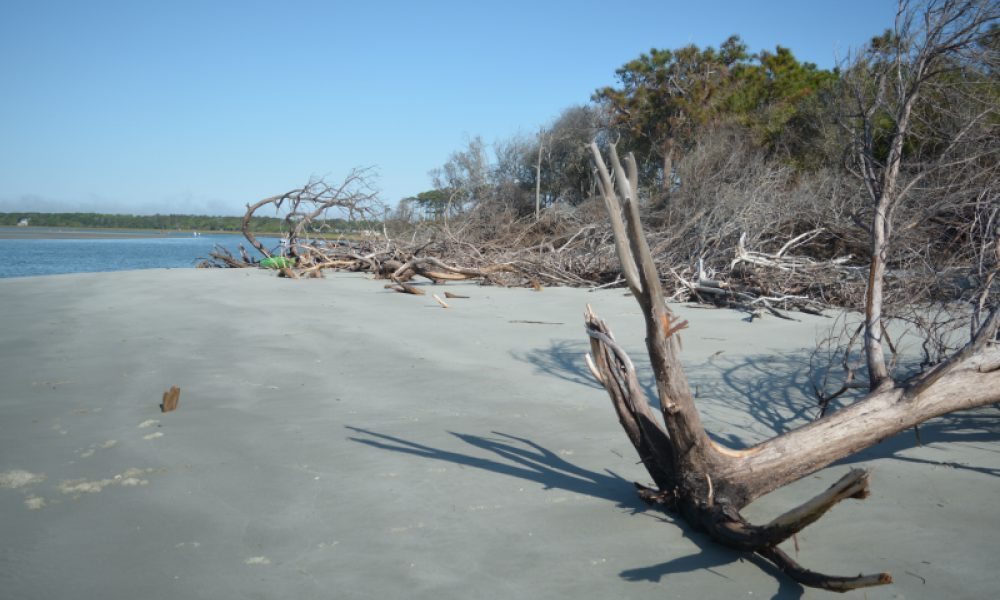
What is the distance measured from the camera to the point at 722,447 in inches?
103

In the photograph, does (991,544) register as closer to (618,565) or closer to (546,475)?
(618,565)

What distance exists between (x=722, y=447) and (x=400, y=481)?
4.64 feet

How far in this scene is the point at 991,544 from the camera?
2412 millimetres

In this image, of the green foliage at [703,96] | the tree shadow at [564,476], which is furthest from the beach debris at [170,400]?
the green foliage at [703,96]

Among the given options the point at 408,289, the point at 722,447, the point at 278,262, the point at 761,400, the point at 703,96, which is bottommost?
the point at 761,400

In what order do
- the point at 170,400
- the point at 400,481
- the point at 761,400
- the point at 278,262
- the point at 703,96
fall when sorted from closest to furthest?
the point at 400,481
the point at 170,400
the point at 761,400
the point at 278,262
the point at 703,96

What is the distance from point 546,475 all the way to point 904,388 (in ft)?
5.17

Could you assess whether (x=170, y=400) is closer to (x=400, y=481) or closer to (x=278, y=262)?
(x=400, y=481)

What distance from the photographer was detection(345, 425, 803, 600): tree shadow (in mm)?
2299

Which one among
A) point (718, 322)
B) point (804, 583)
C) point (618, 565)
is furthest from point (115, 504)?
point (718, 322)

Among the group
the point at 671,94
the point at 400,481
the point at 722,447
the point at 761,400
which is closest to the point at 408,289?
the point at 761,400

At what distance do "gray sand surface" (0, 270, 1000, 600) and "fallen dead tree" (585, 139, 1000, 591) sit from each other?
0.49ft

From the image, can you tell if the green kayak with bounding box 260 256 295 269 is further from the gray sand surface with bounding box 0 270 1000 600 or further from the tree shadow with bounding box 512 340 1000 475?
the tree shadow with bounding box 512 340 1000 475

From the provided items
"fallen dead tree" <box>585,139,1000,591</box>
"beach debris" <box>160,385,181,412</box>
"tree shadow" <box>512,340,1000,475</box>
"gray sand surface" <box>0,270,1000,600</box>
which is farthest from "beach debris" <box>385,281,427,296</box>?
"fallen dead tree" <box>585,139,1000,591</box>
